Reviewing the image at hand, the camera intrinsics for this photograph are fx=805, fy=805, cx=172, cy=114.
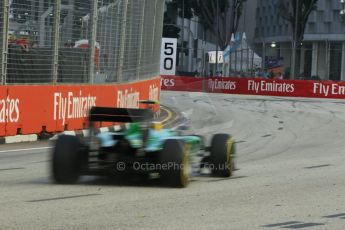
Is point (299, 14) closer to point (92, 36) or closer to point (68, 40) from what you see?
point (92, 36)

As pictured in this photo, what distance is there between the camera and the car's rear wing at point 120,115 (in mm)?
9688

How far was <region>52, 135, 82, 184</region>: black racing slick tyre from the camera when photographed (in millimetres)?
9430

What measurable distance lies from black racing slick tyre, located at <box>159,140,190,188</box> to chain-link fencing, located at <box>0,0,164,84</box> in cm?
729

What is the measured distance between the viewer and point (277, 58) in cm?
5806

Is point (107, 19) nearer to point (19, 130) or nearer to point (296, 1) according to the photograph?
point (19, 130)

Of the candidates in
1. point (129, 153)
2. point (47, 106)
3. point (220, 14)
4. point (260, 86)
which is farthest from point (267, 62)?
point (129, 153)

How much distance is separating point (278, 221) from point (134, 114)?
9.30ft

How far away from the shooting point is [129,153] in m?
9.34

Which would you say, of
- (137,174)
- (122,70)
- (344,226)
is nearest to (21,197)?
(137,174)

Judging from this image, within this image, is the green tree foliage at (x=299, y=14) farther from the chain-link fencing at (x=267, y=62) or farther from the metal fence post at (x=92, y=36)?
the metal fence post at (x=92, y=36)

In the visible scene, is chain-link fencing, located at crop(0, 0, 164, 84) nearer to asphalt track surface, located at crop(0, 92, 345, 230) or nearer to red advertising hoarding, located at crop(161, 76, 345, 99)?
asphalt track surface, located at crop(0, 92, 345, 230)

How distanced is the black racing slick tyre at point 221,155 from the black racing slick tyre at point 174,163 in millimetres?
853

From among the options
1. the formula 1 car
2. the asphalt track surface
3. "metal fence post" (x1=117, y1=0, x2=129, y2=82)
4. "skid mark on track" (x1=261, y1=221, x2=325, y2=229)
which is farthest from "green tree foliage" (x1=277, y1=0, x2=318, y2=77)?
"skid mark on track" (x1=261, y1=221, x2=325, y2=229)

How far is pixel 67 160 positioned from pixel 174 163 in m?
1.28
